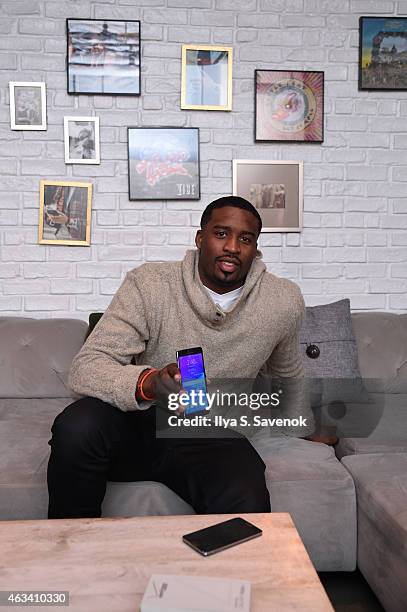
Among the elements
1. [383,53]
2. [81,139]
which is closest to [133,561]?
[81,139]

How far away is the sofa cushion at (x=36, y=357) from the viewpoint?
209 centimetres

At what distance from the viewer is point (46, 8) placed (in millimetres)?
2342

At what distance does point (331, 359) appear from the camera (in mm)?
2051

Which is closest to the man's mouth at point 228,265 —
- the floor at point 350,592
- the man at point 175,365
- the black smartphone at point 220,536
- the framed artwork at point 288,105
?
the man at point 175,365

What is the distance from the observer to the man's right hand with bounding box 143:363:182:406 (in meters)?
1.31

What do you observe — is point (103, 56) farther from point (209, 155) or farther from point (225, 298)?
point (225, 298)

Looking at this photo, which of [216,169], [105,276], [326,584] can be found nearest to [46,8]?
[216,169]

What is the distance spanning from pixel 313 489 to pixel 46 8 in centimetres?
204

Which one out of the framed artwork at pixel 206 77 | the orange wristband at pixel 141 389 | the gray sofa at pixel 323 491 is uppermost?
the framed artwork at pixel 206 77

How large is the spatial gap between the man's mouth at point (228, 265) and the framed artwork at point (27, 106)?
1204mm

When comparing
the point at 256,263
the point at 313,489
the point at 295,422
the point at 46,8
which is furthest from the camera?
the point at 46,8

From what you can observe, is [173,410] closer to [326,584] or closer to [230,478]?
[230,478]

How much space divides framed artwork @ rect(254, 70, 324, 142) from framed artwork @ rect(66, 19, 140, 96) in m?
0.50

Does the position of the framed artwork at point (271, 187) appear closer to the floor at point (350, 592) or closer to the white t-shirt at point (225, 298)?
the white t-shirt at point (225, 298)
